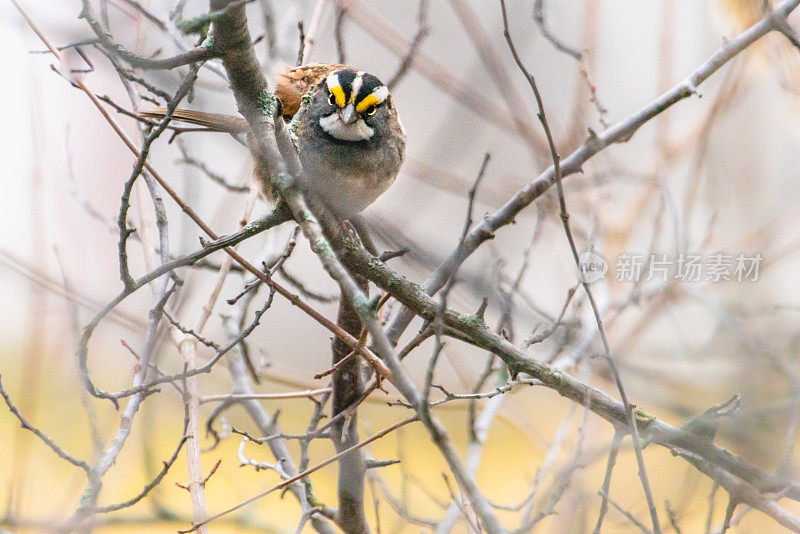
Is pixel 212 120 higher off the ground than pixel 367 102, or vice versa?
pixel 367 102

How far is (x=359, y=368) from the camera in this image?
2.52 metres

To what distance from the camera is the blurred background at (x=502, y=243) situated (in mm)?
2199

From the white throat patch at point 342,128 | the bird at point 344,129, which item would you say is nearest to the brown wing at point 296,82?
the bird at point 344,129

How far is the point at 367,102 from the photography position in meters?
2.97

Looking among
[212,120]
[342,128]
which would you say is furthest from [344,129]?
[212,120]

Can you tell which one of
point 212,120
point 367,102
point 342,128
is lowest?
point 212,120

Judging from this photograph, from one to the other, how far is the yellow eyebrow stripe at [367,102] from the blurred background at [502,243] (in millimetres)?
289

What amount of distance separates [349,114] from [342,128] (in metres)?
0.08

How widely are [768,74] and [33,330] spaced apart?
2.88m

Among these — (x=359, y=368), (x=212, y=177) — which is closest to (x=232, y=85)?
(x=359, y=368)

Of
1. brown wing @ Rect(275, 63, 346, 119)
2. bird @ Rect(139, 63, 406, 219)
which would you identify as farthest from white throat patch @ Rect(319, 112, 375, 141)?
brown wing @ Rect(275, 63, 346, 119)

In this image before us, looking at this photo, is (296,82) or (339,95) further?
(296,82)

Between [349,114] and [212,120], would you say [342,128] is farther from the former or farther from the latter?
[212,120]

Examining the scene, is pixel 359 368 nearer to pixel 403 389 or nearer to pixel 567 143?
pixel 403 389
